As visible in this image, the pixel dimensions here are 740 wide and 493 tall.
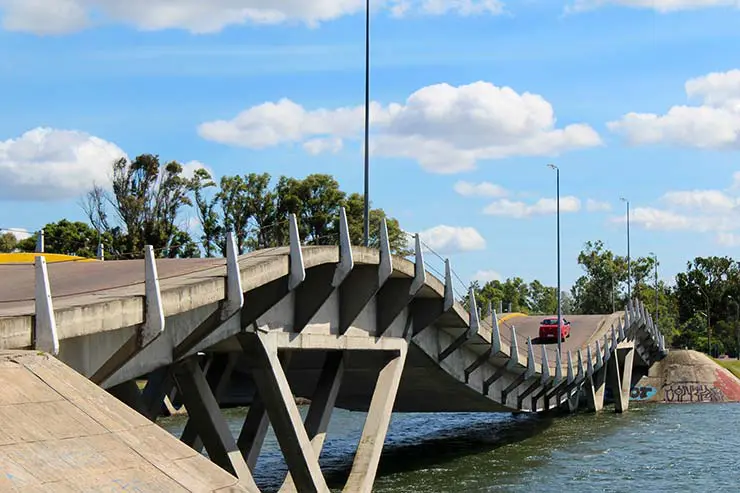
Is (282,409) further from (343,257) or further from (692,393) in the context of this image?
(692,393)

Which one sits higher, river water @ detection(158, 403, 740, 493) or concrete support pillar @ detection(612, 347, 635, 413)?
concrete support pillar @ detection(612, 347, 635, 413)

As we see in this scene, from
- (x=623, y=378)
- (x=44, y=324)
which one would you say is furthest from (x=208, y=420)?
(x=623, y=378)

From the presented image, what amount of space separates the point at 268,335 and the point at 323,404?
4655mm

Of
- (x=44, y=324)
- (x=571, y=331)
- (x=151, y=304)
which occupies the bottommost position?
(x=571, y=331)

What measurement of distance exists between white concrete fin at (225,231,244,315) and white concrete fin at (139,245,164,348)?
258cm

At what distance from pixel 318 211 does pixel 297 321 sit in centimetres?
6853

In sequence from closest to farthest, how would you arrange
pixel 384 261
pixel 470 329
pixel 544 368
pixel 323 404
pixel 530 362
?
1. pixel 384 261
2. pixel 323 404
3. pixel 470 329
4. pixel 530 362
5. pixel 544 368

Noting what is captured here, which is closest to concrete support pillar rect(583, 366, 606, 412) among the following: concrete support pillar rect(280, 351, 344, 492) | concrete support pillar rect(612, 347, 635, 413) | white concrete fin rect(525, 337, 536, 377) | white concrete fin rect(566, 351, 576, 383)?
concrete support pillar rect(612, 347, 635, 413)

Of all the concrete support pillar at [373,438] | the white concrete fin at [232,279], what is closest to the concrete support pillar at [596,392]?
the concrete support pillar at [373,438]

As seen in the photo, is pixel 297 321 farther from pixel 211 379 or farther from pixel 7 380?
pixel 7 380

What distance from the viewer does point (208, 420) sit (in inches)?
805

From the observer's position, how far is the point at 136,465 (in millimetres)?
7723

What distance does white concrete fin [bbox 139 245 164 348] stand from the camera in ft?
44.9

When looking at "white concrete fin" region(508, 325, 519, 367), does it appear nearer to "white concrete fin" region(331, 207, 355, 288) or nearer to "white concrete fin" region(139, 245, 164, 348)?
"white concrete fin" region(331, 207, 355, 288)
